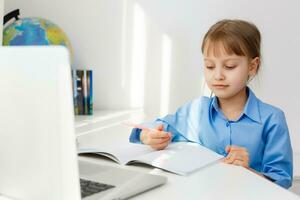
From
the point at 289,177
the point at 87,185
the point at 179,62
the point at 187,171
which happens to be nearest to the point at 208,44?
the point at 289,177

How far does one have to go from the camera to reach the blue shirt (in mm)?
1434

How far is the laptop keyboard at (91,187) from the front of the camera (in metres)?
0.86

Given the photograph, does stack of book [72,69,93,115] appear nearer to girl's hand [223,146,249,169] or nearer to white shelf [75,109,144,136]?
white shelf [75,109,144,136]

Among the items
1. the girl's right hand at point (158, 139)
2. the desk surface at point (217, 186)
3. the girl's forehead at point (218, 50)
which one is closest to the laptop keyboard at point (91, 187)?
the desk surface at point (217, 186)

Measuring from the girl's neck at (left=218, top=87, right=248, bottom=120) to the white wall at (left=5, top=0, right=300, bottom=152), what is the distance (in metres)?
1.38

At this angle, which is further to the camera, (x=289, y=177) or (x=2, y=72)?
(x=289, y=177)

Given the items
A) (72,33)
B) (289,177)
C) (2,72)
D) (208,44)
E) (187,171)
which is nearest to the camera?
(2,72)

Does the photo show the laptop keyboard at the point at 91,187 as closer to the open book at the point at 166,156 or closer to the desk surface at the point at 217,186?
the desk surface at the point at 217,186

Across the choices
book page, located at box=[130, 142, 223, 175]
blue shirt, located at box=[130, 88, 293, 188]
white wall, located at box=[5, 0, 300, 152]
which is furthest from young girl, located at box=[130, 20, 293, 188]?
white wall, located at box=[5, 0, 300, 152]

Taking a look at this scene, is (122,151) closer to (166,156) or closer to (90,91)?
(166,156)

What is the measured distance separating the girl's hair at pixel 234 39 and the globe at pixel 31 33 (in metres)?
1.18

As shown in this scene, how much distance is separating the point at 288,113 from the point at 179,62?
0.73m

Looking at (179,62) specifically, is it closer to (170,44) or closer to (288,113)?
(170,44)

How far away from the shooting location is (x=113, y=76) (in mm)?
2988
